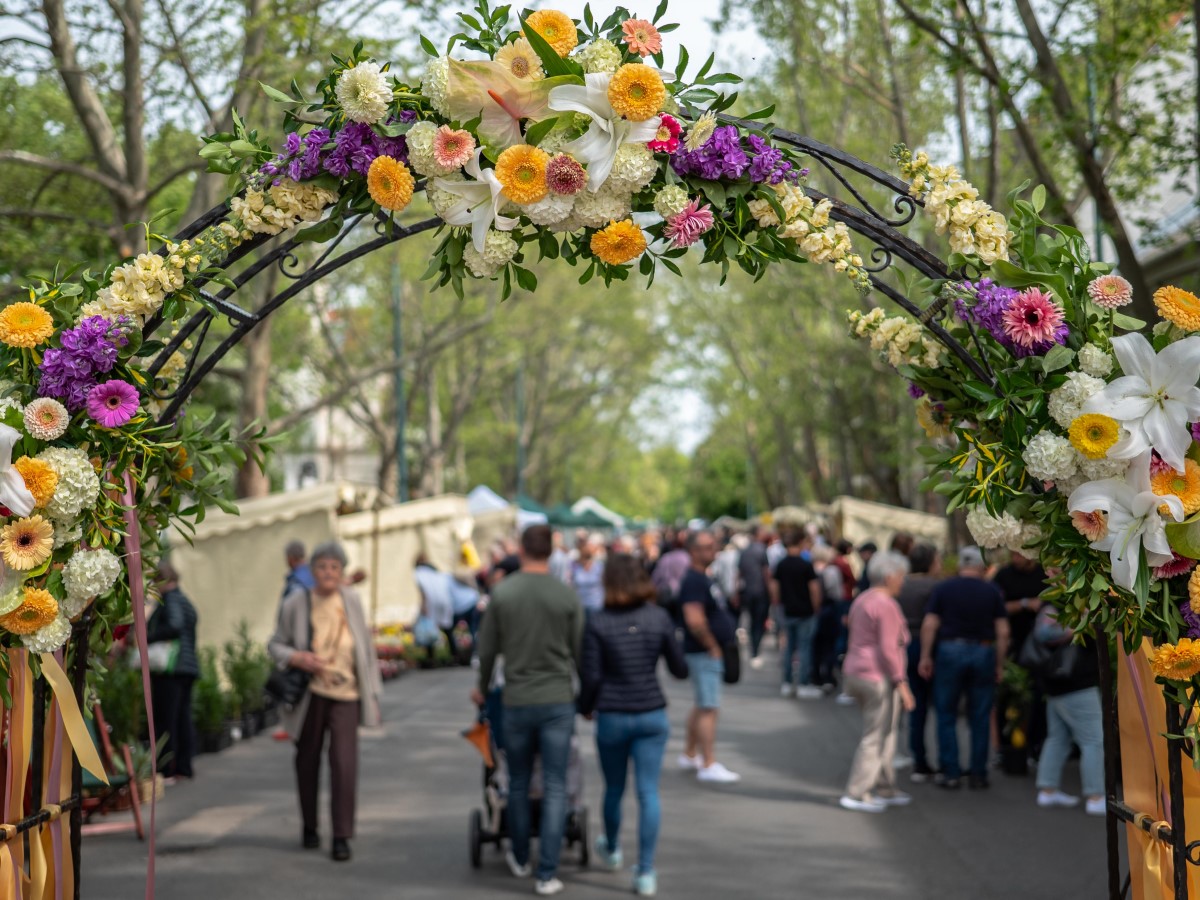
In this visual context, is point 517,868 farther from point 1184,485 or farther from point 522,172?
point 1184,485

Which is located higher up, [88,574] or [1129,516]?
[1129,516]

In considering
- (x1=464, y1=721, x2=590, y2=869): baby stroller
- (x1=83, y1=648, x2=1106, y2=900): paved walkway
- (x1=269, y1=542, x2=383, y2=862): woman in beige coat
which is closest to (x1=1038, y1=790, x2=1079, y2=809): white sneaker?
(x1=83, y1=648, x2=1106, y2=900): paved walkway

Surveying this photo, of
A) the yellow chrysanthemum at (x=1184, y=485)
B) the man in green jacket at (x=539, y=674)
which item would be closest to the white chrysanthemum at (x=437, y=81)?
the yellow chrysanthemum at (x=1184, y=485)

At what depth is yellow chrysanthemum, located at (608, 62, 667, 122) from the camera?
4.61 m

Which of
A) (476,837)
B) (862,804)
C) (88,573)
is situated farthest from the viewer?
(862,804)

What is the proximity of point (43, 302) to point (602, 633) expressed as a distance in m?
3.78

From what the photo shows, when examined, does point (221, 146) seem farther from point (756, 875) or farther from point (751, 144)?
point (756, 875)

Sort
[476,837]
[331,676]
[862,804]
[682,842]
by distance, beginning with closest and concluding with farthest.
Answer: [476,837] < [331,676] < [682,842] < [862,804]

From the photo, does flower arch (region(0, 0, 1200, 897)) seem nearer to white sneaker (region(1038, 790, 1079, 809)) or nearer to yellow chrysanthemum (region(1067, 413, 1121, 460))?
yellow chrysanthemum (region(1067, 413, 1121, 460))

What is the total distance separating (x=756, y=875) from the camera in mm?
7891

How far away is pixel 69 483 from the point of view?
4676mm

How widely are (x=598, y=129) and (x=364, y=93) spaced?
0.83 metres

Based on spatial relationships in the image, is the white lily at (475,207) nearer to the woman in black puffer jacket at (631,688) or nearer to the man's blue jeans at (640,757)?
the woman in black puffer jacket at (631,688)

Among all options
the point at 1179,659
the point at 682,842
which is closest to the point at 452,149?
the point at 1179,659
